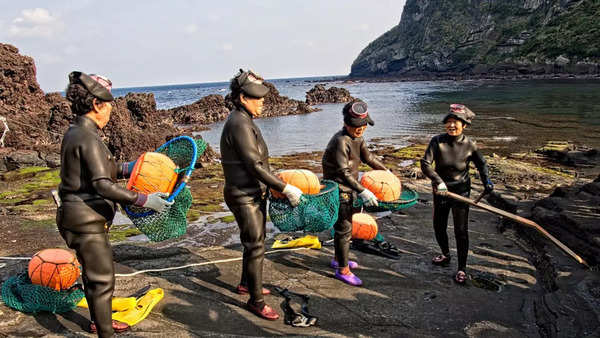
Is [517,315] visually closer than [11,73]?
Yes

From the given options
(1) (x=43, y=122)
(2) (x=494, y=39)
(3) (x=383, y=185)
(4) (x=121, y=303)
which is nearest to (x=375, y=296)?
(3) (x=383, y=185)

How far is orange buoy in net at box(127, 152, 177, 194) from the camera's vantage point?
4.54 m

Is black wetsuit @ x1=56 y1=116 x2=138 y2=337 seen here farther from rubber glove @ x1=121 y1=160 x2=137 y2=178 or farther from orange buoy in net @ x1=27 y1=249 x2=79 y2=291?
orange buoy in net @ x1=27 y1=249 x2=79 y2=291

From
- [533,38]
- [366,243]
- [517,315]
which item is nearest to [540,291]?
[517,315]

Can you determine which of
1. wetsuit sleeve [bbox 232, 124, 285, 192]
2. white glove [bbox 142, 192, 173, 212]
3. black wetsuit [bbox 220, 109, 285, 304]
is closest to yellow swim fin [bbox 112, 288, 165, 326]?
black wetsuit [bbox 220, 109, 285, 304]

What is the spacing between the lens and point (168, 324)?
4.87 meters

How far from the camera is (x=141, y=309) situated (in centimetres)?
496

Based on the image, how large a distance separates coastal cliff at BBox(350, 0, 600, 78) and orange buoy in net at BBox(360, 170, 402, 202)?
83606mm

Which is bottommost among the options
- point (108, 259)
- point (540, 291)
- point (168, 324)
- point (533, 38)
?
point (540, 291)

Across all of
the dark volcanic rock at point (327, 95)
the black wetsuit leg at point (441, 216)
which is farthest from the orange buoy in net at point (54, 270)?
the dark volcanic rock at point (327, 95)

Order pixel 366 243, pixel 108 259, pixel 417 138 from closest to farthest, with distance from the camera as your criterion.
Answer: pixel 108 259, pixel 366 243, pixel 417 138

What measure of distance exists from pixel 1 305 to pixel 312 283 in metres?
4.13

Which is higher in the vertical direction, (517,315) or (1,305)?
(1,305)

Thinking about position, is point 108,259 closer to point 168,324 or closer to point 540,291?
point 168,324
